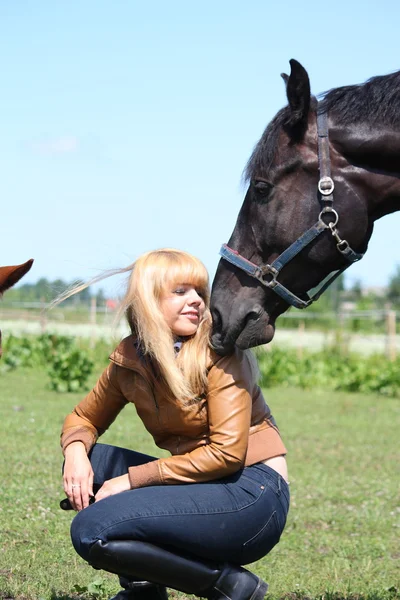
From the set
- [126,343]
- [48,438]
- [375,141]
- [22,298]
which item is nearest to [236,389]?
[126,343]

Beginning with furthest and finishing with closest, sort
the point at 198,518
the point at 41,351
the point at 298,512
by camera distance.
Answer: the point at 41,351
the point at 298,512
the point at 198,518

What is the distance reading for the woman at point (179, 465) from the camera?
9.78ft

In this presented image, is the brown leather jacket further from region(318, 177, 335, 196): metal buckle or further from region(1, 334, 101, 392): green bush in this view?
region(1, 334, 101, 392): green bush

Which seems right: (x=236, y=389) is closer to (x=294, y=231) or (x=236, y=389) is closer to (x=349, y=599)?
(x=294, y=231)

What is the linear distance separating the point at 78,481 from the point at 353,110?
75.6 inches

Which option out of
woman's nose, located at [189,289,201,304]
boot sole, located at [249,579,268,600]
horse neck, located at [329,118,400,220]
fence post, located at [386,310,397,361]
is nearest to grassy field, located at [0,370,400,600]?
boot sole, located at [249,579,268,600]

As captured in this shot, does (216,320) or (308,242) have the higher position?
(308,242)

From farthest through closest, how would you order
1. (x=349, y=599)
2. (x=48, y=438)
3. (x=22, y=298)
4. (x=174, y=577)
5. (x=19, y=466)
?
(x=22, y=298), (x=48, y=438), (x=19, y=466), (x=349, y=599), (x=174, y=577)

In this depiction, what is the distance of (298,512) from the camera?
5.80m

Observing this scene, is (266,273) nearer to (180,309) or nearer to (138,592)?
(180,309)

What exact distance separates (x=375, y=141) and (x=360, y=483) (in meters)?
4.44

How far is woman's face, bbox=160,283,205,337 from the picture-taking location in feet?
10.7

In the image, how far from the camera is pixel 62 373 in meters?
12.9

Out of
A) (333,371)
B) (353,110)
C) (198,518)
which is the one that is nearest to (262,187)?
(353,110)
